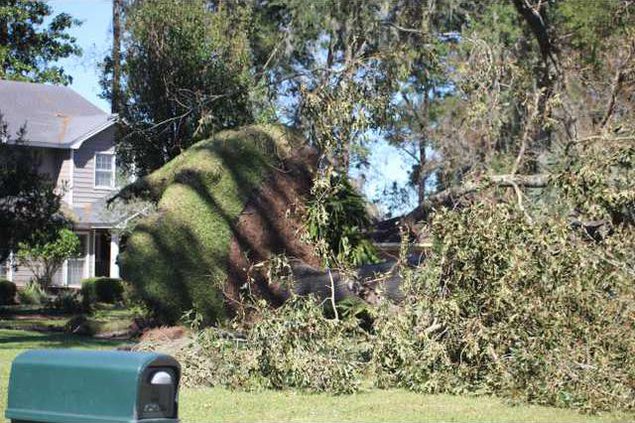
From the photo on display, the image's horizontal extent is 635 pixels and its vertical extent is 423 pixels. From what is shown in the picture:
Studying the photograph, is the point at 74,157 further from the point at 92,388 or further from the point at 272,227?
the point at 92,388

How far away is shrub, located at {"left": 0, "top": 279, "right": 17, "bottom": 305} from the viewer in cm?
2906

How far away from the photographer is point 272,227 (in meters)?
17.6

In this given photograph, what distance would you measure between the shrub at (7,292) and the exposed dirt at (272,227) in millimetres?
13968

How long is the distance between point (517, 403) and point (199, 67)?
13.8m

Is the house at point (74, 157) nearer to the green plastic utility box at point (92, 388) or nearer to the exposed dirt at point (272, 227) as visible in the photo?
the exposed dirt at point (272, 227)

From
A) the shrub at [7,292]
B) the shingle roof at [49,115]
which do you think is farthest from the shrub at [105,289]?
the shingle roof at [49,115]

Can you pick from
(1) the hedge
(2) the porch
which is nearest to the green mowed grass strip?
(1) the hedge

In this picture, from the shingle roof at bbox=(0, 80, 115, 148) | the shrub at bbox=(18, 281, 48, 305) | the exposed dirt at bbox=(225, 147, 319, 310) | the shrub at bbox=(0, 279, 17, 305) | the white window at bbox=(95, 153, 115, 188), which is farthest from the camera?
the white window at bbox=(95, 153, 115, 188)

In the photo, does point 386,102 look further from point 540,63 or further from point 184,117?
point 540,63

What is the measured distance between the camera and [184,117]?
71.5ft

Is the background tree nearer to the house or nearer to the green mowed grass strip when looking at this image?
the house

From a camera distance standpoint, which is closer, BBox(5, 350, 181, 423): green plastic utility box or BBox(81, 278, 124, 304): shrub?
BBox(5, 350, 181, 423): green plastic utility box

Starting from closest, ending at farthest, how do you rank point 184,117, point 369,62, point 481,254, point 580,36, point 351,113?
1. point 481,254
2. point 351,113
3. point 369,62
4. point 184,117
5. point 580,36

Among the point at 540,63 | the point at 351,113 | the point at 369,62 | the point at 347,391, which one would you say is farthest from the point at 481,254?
the point at 540,63
